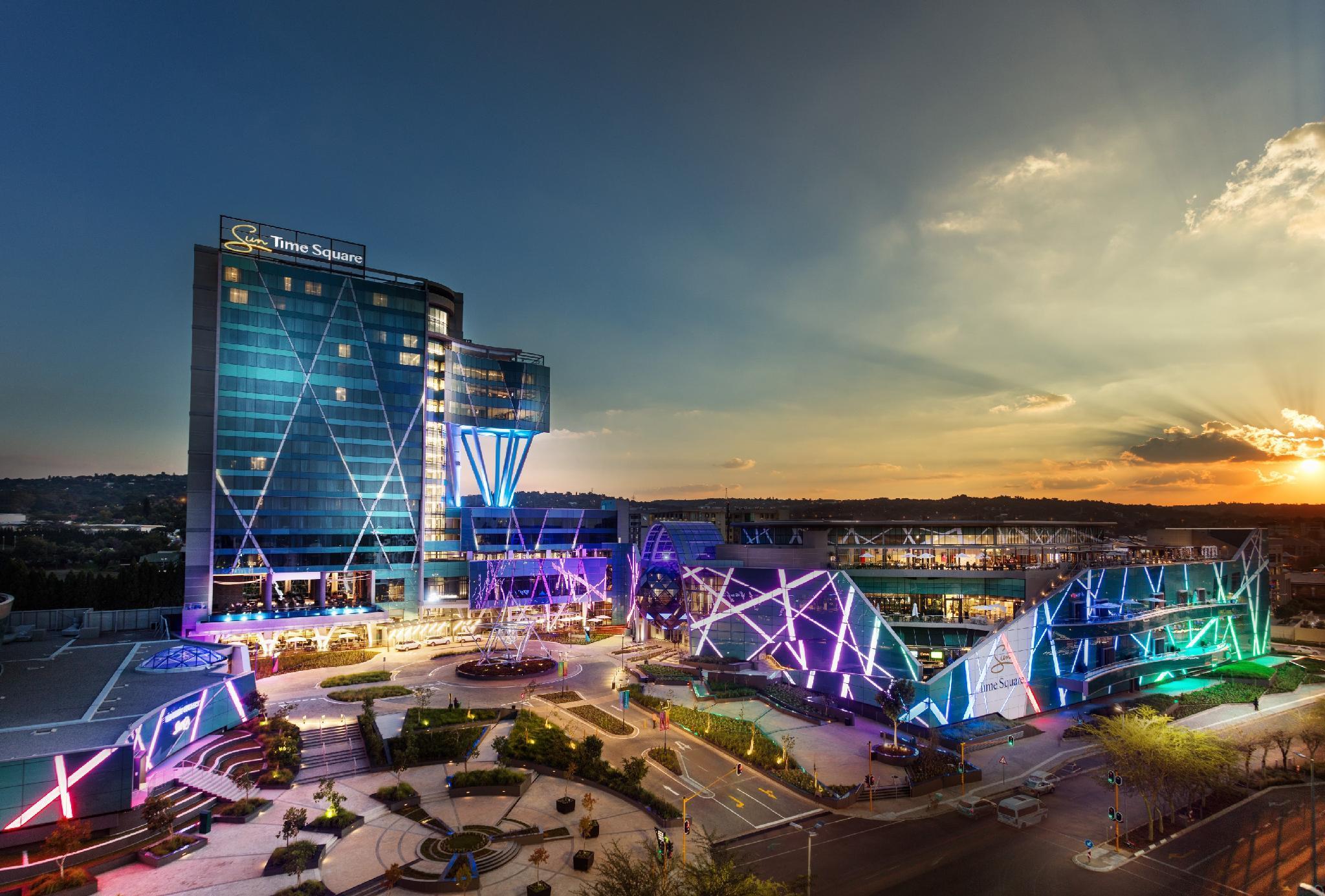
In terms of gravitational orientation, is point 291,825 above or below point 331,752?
above

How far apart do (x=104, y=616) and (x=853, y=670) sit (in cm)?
8154

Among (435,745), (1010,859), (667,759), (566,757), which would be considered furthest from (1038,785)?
(435,745)

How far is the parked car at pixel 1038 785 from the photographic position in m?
45.5

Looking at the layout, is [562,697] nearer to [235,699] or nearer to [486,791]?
[486,791]

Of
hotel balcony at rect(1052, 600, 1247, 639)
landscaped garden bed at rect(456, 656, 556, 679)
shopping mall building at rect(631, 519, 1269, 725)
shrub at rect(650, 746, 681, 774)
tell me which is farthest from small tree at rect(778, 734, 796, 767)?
landscaped garden bed at rect(456, 656, 556, 679)

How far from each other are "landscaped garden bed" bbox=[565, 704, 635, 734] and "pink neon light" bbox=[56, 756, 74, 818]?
112ft

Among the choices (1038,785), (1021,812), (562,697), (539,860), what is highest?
(539,860)

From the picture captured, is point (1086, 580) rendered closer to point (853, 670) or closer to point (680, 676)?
point (853, 670)

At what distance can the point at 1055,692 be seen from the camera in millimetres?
65312

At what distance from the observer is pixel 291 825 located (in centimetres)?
3619

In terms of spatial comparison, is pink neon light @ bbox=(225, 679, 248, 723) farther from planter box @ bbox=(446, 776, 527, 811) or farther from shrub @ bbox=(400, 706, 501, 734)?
planter box @ bbox=(446, 776, 527, 811)

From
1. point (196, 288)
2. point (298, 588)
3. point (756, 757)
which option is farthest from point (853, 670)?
point (196, 288)

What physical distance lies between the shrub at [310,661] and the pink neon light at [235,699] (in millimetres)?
23094

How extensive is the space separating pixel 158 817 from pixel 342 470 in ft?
221
